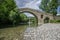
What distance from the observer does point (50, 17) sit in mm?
73438

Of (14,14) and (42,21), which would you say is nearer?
(14,14)

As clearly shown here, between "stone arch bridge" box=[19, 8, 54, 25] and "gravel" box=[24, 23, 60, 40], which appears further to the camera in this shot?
"stone arch bridge" box=[19, 8, 54, 25]

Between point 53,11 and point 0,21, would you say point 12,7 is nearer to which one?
point 0,21

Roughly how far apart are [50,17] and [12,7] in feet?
57.0

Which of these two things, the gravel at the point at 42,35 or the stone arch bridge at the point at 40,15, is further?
the stone arch bridge at the point at 40,15

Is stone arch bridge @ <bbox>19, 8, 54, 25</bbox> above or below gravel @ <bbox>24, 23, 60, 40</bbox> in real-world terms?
above

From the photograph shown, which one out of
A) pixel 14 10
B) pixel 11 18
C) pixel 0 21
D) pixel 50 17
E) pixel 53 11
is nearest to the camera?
pixel 0 21

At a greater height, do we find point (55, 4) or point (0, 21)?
point (55, 4)

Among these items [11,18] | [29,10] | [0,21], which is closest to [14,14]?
[11,18]

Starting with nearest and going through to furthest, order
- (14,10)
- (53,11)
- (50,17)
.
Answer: (14,10) → (50,17) → (53,11)

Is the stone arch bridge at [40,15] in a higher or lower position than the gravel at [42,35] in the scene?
higher

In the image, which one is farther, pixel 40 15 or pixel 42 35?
pixel 40 15

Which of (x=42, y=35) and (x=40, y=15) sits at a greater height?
(x=40, y=15)

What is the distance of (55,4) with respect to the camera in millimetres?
78062
